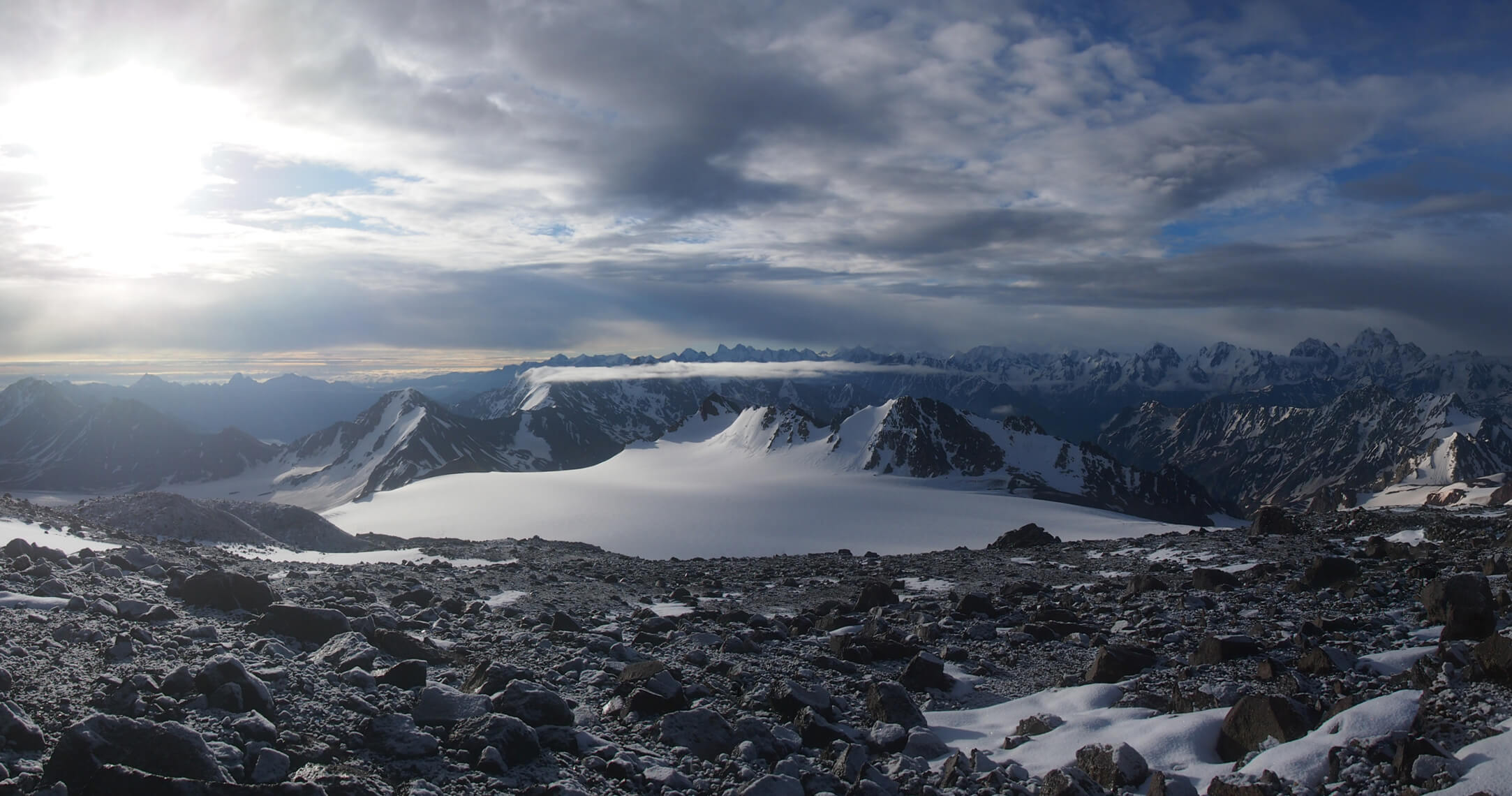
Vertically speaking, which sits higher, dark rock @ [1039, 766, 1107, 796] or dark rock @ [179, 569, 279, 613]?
dark rock @ [179, 569, 279, 613]

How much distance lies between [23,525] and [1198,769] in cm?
2510

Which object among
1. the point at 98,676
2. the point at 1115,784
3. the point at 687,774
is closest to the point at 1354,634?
the point at 1115,784

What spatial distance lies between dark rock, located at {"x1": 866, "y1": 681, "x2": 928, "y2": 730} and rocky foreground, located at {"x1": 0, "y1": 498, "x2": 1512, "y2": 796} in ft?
0.20

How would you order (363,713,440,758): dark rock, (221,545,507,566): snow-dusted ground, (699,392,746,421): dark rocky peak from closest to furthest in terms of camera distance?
(363,713,440,758): dark rock < (221,545,507,566): snow-dusted ground < (699,392,746,421): dark rocky peak

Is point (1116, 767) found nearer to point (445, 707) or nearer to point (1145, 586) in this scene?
point (445, 707)

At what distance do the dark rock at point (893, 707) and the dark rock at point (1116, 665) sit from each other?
109 inches

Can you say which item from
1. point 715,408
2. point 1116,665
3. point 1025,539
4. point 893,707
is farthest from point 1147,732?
point 715,408

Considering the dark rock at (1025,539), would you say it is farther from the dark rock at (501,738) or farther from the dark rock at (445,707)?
the dark rock at (501,738)

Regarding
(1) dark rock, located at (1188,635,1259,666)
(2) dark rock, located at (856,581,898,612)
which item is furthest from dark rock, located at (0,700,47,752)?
(2) dark rock, located at (856,581,898,612)

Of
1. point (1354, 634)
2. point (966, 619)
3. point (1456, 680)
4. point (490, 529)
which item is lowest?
point (490, 529)

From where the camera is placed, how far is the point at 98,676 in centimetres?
757

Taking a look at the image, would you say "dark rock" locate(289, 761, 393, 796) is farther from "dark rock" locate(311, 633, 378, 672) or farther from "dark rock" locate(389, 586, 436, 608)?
"dark rock" locate(389, 586, 436, 608)

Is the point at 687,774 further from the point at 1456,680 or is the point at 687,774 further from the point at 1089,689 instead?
the point at 1456,680

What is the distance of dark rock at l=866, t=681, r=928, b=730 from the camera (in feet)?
29.7
